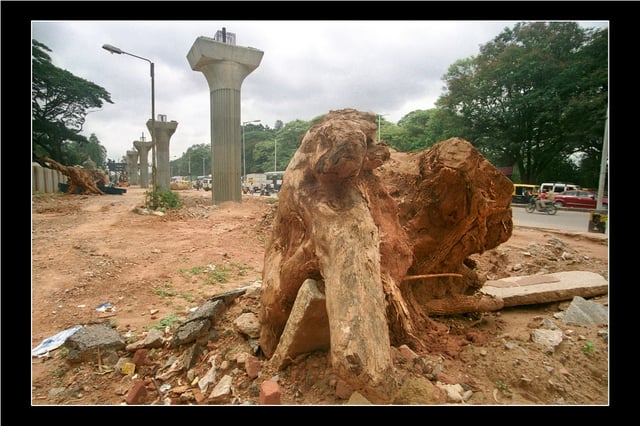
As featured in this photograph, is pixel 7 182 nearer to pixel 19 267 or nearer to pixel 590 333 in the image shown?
pixel 19 267

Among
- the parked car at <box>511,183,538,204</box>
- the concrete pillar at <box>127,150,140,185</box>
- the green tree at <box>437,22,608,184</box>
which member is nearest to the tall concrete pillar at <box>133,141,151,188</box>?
the concrete pillar at <box>127,150,140,185</box>

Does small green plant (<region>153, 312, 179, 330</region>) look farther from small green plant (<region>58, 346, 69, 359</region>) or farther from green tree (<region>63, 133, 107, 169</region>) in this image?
green tree (<region>63, 133, 107, 169</region>)

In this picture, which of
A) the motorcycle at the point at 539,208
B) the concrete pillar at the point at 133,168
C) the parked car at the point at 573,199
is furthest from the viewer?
the concrete pillar at the point at 133,168

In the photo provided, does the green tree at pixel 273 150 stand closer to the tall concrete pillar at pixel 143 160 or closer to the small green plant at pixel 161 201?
the tall concrete pillar at pixel 143 160

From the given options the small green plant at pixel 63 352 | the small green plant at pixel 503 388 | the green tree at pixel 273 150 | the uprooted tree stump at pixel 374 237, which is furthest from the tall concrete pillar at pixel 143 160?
the small green plant at pixel 503 388

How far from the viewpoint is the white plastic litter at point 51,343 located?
292 cm

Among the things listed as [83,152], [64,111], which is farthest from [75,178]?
[83,152]

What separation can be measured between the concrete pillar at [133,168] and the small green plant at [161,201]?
3152 centimetres

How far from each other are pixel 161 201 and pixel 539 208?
13.7m

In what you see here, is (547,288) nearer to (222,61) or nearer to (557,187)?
(557,187)

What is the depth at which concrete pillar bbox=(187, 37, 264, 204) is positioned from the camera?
12.2 m

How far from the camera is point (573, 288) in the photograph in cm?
354

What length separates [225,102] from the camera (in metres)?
12.5
